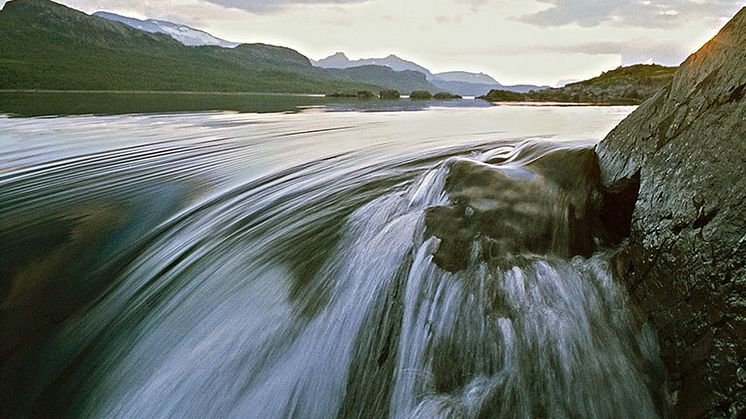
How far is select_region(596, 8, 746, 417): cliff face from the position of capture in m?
2.27

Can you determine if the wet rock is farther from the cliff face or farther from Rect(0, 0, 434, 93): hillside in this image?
Rect(0, 0, 434, 93): hillside

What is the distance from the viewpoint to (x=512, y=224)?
3.75 metres

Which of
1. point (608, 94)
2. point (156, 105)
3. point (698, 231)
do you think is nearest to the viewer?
point (698, 231)

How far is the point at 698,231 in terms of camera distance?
8.34 feet

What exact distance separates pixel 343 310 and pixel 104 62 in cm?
16731

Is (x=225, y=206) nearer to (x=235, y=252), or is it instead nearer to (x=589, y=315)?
(x=235, y=252)

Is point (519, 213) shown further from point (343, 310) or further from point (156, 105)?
point (156, 105)

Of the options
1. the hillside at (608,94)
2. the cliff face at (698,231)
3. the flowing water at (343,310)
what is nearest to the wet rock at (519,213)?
the flowing water at (343,310)

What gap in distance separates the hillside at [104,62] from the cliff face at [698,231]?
10655cm

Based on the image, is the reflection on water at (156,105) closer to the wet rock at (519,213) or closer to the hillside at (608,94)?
the hillside at (608,94)

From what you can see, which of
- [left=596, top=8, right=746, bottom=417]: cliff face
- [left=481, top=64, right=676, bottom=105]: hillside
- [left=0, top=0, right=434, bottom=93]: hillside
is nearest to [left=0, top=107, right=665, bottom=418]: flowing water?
[left=596, top=8, right=746, bottom=417]: cliff face

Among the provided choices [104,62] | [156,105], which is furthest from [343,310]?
[104,62]

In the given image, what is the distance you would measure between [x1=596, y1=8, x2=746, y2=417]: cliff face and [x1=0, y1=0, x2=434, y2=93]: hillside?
10655 centimetres

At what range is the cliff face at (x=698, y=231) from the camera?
7.45 ft
